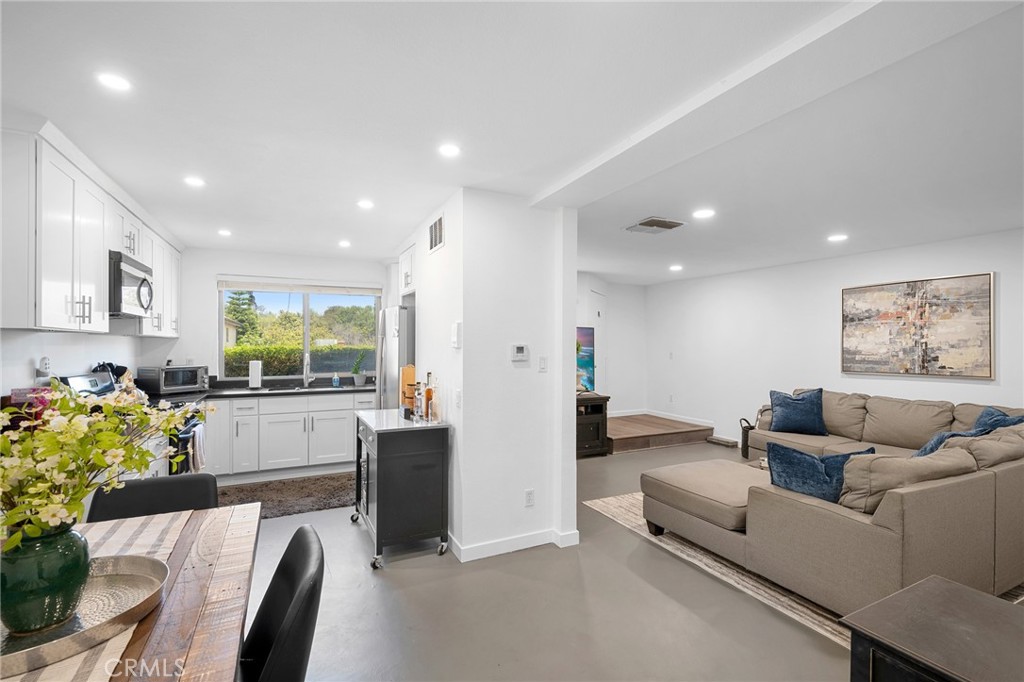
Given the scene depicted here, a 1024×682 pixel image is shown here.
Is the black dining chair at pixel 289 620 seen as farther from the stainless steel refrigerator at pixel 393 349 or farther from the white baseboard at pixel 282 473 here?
the white baseboard at pixel 282 473

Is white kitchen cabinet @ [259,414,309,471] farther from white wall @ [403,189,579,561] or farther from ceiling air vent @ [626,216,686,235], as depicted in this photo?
ceiling air vent @ [626,216,686,235]

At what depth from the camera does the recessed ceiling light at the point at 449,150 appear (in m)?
2.53

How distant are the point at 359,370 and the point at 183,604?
195 inches

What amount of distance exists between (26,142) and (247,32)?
153 centimetres

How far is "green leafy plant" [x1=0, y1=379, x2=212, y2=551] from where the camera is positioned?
1.00m

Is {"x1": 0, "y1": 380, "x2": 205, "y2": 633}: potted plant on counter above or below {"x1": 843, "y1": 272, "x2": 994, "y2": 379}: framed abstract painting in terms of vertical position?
below

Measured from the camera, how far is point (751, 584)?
2.85m

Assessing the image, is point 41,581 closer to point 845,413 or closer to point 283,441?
point 283,441

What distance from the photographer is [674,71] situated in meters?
1.83

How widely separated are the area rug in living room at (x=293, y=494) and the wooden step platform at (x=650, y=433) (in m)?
3.46

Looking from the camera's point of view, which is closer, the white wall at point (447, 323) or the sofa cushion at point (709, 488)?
the sofa cushion at point (709, 488)

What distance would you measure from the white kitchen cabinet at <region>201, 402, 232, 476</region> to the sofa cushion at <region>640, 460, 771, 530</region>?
4.06 m

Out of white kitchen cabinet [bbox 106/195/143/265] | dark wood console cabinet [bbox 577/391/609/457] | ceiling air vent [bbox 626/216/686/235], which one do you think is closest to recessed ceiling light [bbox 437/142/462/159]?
ceiling air vent [bbox 626/216/686/235]

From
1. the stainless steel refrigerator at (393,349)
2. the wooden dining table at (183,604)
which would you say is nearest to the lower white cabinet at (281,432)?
the stainless steel refrigerator at (393,349)
